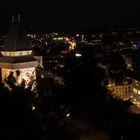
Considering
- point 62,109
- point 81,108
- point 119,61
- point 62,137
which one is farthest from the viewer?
point 119,61

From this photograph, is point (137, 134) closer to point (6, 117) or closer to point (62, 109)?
point (62, 109)

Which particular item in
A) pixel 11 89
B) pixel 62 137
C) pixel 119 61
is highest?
pixel 11 89

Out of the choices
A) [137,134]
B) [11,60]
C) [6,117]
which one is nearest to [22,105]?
[6,117]

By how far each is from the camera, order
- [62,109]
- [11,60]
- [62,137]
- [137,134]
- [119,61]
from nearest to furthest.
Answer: [62,137] < [62,109] < [137,134] < [11,60] < [119,61]

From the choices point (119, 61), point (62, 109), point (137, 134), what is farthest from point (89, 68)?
point (119, 61)

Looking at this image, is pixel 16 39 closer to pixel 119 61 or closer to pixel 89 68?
pixel 89 68

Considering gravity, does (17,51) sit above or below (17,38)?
below

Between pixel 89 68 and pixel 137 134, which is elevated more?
pixel 89 68

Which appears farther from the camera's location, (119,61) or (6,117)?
(119,61)
